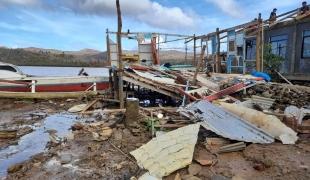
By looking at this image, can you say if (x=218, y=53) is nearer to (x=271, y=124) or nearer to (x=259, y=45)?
(x=259, y=45)

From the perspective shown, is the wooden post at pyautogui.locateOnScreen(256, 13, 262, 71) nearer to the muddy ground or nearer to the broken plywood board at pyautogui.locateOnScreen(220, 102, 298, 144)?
the broken plywood board at pyautogui.locateOnScreen(220, 102, 298, 144)

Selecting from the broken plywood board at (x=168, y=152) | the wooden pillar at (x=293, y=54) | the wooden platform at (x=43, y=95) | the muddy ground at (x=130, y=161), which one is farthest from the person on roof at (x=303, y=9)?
the wooden platform at (x=43, y=95)

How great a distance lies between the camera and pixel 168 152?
7328 millimetres

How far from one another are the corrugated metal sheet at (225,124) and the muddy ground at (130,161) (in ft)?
0.81

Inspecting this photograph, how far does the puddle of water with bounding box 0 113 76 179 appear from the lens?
8195mm

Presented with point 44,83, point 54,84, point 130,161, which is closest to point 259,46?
point 130,161

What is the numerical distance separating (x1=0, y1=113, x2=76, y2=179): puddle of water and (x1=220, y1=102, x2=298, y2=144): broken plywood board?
5.41 m

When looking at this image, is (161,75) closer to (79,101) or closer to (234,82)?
(234,82)

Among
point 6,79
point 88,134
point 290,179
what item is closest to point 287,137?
point 290,179

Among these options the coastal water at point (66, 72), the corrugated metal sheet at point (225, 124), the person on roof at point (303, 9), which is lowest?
the coastal water at point (66, 72)

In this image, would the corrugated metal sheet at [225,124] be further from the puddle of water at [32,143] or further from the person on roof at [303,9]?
the person on roof at [303,9]

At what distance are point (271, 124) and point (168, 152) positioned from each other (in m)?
2.83

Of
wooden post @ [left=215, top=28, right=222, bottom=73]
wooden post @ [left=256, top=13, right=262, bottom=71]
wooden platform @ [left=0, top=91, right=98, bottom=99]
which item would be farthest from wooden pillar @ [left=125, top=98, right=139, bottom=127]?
wooden platform @ [left=0, top=91, right=98, bottom=99]

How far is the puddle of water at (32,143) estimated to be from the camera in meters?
8.20
